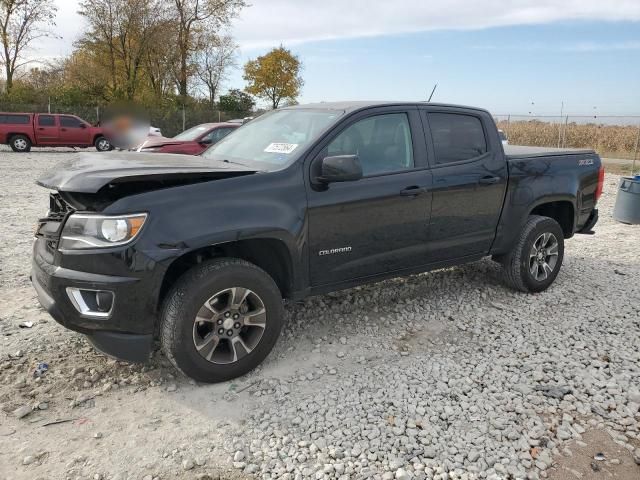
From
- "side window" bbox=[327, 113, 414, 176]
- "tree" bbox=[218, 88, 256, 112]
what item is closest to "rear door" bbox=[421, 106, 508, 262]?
"side window" bbox=[327, 113, 414, 176]

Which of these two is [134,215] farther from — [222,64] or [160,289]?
[222,64]

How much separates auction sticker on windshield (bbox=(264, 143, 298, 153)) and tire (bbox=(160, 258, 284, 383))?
94cm

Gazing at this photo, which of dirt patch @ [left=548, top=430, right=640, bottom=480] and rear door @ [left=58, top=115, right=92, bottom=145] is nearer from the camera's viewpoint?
dirt patch @ [left=548, top=430, right=640, bottom=480]

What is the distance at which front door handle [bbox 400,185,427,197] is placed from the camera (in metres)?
4.05

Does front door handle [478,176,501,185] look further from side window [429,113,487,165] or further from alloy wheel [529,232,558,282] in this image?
alloy wheel [529,232,558,282]

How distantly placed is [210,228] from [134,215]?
445mm

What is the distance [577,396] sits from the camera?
3.40m

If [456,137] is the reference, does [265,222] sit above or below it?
below

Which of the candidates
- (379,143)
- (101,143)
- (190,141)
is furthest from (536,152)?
(101,143)

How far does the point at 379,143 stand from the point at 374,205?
0.53m

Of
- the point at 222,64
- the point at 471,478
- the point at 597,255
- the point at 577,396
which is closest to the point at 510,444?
the point at 471,478

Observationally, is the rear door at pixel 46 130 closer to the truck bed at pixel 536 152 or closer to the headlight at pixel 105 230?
the truck bed at pixel 536 152

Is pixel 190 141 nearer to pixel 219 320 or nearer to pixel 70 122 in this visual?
pixel 219 320

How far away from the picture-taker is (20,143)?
2011 centimetres
